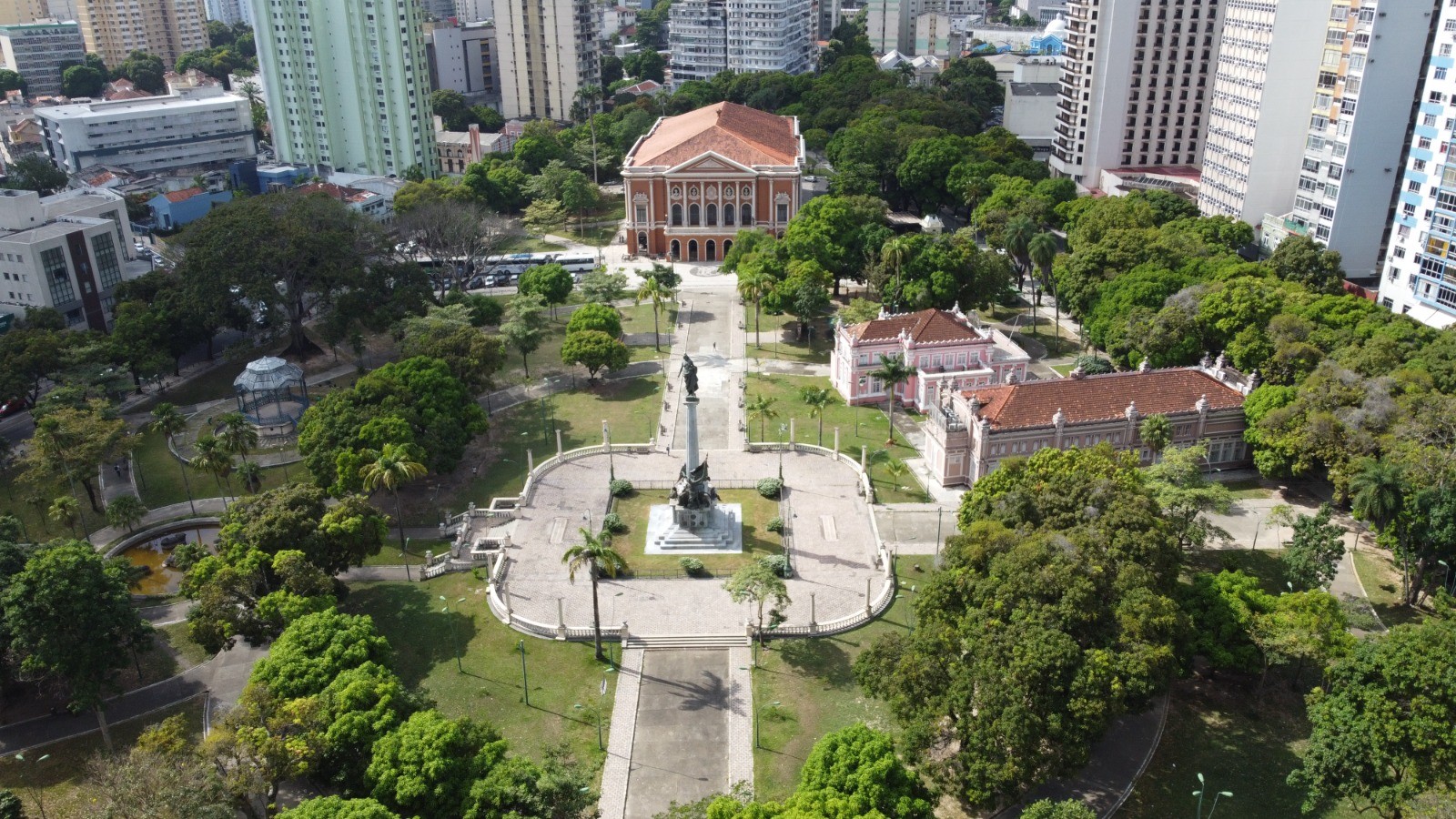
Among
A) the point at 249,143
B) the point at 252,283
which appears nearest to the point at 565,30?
the point at 249,143

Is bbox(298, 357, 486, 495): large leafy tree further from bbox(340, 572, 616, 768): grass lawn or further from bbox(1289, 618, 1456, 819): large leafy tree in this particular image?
bbox(1289, 618, 1456, 819): large leafy tree

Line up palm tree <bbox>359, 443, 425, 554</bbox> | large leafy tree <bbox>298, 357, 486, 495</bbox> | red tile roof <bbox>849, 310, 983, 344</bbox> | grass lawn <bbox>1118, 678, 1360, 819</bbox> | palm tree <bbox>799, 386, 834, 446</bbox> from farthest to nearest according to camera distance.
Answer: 1. red tile roof <bbox>849, 310, 983, 344</bbox>
2. palm tree <bbox>799, 386, 834, 446</bbox>
3. large leafy tree <bbox>298, 357, 486, 495</bbox>
4. palm tree <bbox>359, 443, 425, 554</bbox>
5. grass lawn <bbox>1118, 678, 1360, 819</bbox>

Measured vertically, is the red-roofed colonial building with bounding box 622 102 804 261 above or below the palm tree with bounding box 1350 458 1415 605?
above

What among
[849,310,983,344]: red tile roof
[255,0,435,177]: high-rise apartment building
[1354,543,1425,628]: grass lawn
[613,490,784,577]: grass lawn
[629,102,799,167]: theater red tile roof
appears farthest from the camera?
[255,0,435,177]: high-rise apartment building

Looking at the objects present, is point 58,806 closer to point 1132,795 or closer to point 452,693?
point 452,693

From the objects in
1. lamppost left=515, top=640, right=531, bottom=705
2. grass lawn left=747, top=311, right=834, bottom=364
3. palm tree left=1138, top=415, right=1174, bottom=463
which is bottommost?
lamppost left=515, top=640, right=531, bottom=705

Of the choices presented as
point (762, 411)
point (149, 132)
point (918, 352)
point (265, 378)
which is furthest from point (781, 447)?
point (149, 132)

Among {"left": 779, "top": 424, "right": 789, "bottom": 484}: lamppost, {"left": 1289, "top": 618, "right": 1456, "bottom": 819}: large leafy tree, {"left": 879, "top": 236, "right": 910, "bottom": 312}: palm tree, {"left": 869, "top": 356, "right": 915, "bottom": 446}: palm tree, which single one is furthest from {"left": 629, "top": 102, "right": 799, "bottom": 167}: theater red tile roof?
{"left": 1289, "top": 618, "right": 1456, "bottom": 819}: large leafy tree

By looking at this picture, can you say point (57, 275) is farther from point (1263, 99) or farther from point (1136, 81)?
point (1136, 81)
